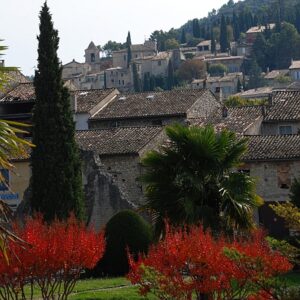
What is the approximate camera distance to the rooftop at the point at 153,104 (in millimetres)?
62875

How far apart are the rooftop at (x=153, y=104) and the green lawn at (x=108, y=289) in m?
30.1

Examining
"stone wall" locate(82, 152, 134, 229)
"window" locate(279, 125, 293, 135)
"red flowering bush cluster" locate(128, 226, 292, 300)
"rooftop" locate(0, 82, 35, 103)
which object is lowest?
"stone wall" locate(82, 152, 134, 229)

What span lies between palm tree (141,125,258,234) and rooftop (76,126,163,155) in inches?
846

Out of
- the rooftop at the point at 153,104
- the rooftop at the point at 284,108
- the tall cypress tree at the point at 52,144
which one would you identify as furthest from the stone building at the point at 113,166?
the rooftop at the point at 284,108

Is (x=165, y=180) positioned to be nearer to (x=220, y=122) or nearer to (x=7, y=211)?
(x=7, y=211)

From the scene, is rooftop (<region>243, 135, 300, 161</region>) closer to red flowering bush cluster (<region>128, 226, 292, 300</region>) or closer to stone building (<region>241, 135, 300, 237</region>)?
stone building (<region>241, 135, 300, 237</region>)

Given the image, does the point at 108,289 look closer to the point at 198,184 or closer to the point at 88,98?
the point at 198,184

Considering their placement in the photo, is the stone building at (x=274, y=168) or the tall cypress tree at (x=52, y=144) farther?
the stone building at (x=274, y=168)

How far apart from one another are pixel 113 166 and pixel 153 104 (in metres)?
14.6

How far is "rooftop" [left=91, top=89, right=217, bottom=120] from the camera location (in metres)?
62.9

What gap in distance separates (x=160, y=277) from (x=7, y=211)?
945 centimetres

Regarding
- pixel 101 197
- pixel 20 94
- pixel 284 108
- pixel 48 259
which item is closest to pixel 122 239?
pixel 48 259

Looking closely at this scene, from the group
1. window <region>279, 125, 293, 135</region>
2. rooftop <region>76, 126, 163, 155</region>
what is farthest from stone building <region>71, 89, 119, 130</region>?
window <region>279, 125, 293, 135</region>

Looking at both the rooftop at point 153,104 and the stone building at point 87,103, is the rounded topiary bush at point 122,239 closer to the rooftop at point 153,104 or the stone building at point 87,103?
the rooftop at point 153,104
